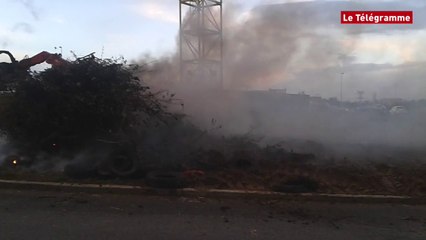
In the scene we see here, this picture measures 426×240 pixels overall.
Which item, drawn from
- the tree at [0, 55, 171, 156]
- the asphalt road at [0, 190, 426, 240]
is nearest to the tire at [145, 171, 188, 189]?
the asphalt road at [0, 190, 426, 240]

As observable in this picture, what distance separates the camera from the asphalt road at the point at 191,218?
16.9 ft

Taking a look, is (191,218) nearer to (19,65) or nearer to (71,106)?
(71,106)

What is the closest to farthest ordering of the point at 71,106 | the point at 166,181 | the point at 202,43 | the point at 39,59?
the point at 166,181, the point at 71,106, the point at 39,59, the point at 202,43

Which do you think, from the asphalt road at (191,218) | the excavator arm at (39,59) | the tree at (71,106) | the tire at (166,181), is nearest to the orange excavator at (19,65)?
the excavator arm at (39,59)

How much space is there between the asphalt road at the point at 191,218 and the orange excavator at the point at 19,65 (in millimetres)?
3715

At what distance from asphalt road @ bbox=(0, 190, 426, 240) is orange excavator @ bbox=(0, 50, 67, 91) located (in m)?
3.72

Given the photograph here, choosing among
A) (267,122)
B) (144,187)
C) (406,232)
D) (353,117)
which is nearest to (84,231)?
(144,187)

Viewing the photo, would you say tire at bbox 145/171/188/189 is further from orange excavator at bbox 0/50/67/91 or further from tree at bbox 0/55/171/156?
orange excavator at bbox 0/50/67/91

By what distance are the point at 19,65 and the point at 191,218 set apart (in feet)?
24.2

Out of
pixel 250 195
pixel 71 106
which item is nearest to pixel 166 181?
pixel 250 195

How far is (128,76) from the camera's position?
9320mm

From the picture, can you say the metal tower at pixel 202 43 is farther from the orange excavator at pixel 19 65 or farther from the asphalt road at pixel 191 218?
the asphalt road at pixel 191 218

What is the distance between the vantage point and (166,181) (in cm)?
714

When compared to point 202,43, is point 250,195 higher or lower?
lower
